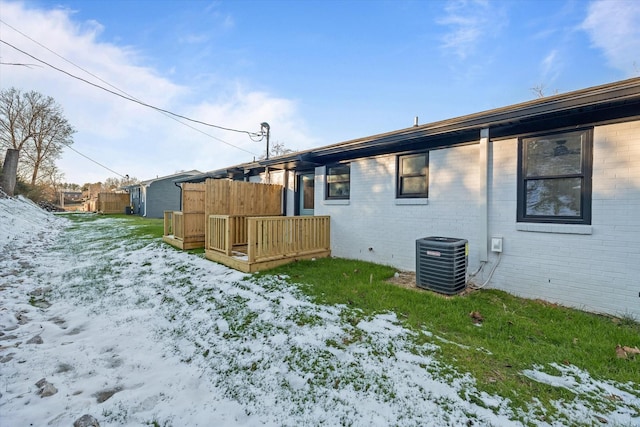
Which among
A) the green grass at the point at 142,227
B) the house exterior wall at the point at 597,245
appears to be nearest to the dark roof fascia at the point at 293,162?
the house exterior wall at the point at 597,245

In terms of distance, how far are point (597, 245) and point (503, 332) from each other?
6.93ft

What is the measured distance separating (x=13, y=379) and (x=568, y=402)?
4.84 meters

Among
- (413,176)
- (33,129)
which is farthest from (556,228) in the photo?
(33,129)

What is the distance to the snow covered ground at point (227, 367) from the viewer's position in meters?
2.13

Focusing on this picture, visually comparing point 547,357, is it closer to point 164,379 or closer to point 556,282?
point 556,282

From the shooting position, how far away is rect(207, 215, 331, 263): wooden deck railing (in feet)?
19.6

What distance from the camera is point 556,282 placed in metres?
4.28

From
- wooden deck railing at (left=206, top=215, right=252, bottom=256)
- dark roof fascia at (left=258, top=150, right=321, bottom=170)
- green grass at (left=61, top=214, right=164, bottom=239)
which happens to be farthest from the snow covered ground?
green grass at (left=61, top=214, right=164, bottom=239)

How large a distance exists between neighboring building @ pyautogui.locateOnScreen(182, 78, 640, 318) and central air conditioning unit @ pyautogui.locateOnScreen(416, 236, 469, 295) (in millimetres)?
562

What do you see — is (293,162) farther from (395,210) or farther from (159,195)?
(159,195)

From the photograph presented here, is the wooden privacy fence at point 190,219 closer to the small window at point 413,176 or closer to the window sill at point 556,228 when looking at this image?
the small window at point 413,176

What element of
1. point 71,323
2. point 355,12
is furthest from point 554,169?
point 355,12

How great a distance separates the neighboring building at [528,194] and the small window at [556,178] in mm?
13

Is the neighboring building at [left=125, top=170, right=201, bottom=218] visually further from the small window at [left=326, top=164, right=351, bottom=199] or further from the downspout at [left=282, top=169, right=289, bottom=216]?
the small window at [left=326, top=164, right=351, bottom=199]
